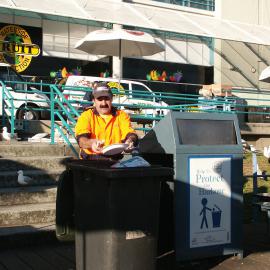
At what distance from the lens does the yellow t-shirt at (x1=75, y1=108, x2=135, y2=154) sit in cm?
480

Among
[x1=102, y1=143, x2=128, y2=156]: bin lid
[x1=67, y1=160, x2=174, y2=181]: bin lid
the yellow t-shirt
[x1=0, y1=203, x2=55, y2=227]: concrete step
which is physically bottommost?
[x1=0, y1=203, x2=55, y2=227]: concrete step

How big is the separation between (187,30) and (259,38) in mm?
3749

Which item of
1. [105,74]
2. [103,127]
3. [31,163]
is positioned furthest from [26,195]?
[105,74]

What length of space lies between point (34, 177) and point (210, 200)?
3306 mm

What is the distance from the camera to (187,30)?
16.5 meters

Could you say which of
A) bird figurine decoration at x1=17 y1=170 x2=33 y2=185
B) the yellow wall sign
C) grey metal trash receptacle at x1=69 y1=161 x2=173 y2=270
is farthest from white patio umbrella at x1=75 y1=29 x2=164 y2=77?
grey metal trash receptacle at x1=69 y1=161 x2=173 y2=270

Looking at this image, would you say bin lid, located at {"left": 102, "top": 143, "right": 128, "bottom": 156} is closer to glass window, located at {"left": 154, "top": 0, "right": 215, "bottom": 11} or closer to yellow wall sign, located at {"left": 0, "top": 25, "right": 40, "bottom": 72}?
yellow wall sign, located at {"left": 0, "top": 25, "right": 40, "bottom": 72}

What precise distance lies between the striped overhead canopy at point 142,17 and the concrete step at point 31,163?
21.2 feet

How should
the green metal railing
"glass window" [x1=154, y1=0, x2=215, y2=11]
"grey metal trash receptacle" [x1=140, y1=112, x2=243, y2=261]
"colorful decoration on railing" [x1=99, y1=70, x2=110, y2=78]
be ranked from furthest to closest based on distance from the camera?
"glass window" [x1=154, y1=0, x2=215, y2=11]
"colorful decoration on railing" [x1=99, y1=70, x2=110, y2=78]
the green metal railing
"grey metal trash receptacle" [x1=140, y1=112, x2=243, y2=261]

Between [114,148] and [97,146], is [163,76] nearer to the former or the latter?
[97,146]

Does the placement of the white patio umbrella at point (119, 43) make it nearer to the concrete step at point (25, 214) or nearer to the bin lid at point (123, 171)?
the concrete step at point (25, 214)

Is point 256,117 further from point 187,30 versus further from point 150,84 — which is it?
point 150,84

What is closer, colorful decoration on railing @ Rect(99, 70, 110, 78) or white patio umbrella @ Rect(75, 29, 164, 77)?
white patio umbrella @ Rect(75, 29, 164, 77)

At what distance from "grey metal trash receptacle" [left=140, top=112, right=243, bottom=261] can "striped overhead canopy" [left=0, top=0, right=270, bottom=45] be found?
932 centimetres
